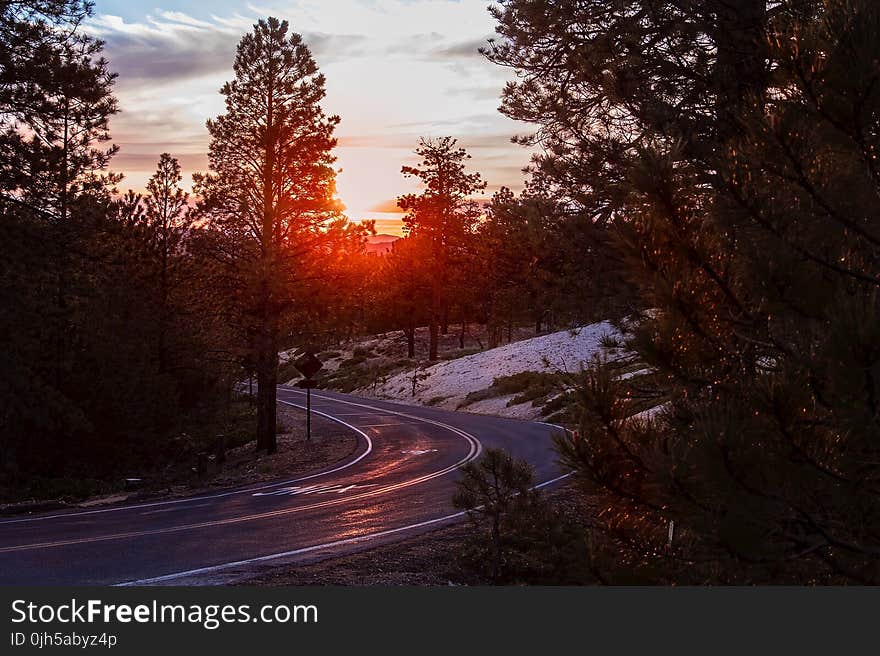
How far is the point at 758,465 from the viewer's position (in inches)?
165

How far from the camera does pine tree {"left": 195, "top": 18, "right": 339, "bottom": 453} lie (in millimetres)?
25281

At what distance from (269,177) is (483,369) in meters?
25.7

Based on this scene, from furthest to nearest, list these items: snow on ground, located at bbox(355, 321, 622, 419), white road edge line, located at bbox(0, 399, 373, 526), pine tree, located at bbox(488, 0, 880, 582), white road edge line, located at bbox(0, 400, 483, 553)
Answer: snow on ground, located at bbox(355, 321, 622, 419)
white road edge line, located at bbox(0, 399, 373, 526)
white road edge line, located at bbox(0, 400, 483, 553)
pine tree, located at bbox(488, 0, 880, 582)

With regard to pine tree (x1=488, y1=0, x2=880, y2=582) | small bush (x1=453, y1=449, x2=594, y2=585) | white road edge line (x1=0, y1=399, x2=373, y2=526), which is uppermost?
pine tree (x1=488, y1=0, x2=880, y2=582)

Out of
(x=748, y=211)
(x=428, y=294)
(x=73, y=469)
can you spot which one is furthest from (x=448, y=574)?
(x=428, y=294)

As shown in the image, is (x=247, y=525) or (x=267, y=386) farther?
(x=267, y=386)

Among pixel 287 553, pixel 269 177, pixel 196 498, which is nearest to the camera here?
pixel 287 553

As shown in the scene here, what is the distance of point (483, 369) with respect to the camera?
4909 cm

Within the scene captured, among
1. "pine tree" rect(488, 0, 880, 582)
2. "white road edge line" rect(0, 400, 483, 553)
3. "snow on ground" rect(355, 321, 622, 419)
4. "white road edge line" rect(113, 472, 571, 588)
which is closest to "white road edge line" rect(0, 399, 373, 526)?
"white road edge line" rect(0, 400, 483, 553)

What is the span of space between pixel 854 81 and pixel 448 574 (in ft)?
25.9

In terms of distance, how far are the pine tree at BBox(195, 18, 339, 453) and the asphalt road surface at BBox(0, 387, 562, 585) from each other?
606 centimetres

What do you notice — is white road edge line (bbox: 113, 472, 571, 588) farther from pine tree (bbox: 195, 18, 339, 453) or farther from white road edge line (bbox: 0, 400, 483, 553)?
pine tree (bbox: 195, 18, 339, 453)

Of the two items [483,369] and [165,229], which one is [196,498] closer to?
[165,229]

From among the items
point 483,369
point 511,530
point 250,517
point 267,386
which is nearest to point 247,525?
point 250,517
